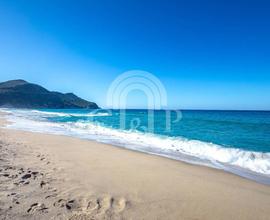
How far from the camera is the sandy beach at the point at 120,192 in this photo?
130 inches

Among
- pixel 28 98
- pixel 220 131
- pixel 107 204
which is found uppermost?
pixel 28 98

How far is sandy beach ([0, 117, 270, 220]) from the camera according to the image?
130 inches

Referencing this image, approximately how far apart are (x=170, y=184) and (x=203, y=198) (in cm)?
88

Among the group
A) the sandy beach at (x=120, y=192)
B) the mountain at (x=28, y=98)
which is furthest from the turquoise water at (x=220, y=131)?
the mountain at (x=28, y=98)

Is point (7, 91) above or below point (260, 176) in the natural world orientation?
above

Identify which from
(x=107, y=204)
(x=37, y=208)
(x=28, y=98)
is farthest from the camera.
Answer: (x=28, y=98)

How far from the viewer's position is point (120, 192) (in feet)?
13.6

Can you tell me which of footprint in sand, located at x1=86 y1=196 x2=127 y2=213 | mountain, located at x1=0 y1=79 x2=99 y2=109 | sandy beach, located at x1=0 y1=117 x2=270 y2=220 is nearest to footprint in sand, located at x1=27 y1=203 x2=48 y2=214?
sandy beach, located at x1=0 y1=117 x2=270 y2=220

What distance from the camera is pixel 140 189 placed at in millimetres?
4348

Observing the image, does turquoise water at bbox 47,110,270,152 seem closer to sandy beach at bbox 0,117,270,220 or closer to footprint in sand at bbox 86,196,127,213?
sandy beach at bbox 0,117,270,220

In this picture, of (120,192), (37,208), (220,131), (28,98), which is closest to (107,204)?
(120,192)

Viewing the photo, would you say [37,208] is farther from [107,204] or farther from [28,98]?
[28,98]

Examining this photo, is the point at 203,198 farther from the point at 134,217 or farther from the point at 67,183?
the point at 67,183

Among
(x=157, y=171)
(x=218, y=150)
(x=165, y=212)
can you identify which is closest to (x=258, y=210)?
(x=165, y=212)
